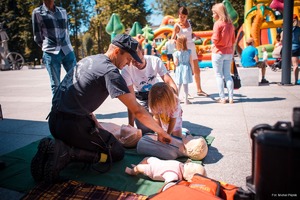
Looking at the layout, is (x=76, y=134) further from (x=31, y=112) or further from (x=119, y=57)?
(x=31, y=112)

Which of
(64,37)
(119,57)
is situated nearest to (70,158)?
(119,57)

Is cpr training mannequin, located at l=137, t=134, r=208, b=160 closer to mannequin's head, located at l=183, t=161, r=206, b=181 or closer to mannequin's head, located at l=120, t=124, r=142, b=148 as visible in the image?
mannequin's head, located at l=120, t=124, r=142, b=148

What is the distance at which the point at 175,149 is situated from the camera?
265 centimetres

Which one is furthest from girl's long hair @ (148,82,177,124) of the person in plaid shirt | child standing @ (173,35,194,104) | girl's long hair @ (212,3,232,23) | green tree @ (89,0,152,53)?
green tree @ (89,0,152,53)

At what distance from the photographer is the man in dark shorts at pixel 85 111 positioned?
7.25 feet

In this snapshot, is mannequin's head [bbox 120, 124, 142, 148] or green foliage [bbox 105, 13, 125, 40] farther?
green foliage [bbox 105, 13, 125, 40]

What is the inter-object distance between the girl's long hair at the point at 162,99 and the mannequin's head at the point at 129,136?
46cm

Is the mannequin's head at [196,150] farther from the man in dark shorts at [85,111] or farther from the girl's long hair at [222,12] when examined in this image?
the girl's long hair at [222,12]

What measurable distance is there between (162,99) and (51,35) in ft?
8.44

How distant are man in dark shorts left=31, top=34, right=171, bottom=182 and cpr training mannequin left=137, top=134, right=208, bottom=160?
0.39 feet

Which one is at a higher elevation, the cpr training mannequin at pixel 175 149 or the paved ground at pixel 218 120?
the cpr training mannequin at pixel 175 149

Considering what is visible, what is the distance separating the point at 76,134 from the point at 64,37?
2.51 meters

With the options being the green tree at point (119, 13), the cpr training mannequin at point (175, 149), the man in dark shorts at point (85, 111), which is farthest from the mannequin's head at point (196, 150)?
the green tree at point (119, 13)

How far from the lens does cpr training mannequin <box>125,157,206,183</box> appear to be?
213 cm
